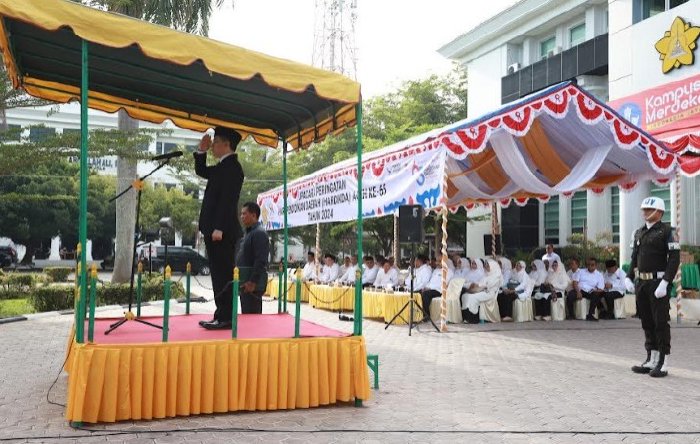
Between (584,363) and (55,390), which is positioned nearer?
(55,390)

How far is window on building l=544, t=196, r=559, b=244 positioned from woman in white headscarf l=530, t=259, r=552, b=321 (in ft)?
42.4

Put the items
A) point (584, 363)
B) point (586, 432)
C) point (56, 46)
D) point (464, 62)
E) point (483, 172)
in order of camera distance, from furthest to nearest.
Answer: point (464, 62), point (483, 172), point (584, 363), point (56, 46), point (586, 432)

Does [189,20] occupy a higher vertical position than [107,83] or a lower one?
higher

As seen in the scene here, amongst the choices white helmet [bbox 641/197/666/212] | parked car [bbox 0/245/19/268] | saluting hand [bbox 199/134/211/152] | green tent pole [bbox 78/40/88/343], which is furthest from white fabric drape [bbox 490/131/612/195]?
parked car [bbox 0/245/19/268]

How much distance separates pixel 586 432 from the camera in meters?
5.15

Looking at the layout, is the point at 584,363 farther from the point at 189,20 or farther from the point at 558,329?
the point at 189,20

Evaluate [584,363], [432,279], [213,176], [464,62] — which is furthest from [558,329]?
[464,62]

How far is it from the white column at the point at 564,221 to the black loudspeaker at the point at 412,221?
16.2 meters

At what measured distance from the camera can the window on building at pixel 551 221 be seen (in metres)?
26.1

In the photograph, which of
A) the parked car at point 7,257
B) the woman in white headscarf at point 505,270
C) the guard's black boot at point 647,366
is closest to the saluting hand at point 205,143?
the guard's black boot at point 647,366

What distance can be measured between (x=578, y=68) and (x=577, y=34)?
257 centimetres

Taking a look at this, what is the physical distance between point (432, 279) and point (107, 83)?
7.92 metres

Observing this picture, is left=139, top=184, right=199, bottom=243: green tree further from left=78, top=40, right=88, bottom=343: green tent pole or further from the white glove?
left=78, top=40, right=88, bottom=343: green tent pole

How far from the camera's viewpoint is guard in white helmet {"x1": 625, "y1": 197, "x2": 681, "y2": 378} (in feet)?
24.2
